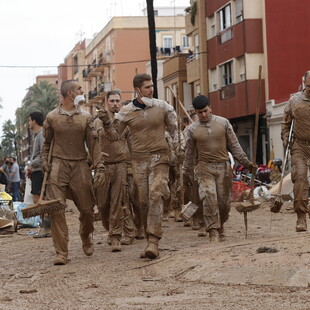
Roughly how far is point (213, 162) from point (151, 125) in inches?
70.0

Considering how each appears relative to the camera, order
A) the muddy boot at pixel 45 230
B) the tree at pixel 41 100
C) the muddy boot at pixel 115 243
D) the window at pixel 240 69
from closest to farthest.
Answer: the muddy boot at pixel 115 243
the muddy boot at pixel 45 230
the window at pixel 240 69
the tree at pixel 41 100

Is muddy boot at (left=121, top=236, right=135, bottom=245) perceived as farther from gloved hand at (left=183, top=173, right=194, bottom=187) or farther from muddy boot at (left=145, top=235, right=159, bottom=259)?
muddy boot at (left=145, top=235, right=159, bottom=259)

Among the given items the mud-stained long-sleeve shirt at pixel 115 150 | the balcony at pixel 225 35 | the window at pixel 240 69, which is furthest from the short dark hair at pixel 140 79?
the balcony at pixel 225 35

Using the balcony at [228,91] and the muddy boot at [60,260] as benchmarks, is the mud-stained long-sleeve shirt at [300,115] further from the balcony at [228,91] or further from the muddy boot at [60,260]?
the balcony at [228,91]

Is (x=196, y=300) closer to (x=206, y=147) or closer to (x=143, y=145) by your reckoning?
(x=143, y=145)

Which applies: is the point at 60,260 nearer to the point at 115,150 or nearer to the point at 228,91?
the point at 115,150

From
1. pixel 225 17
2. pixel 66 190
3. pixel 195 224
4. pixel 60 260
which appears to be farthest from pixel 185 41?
pixel 60 260

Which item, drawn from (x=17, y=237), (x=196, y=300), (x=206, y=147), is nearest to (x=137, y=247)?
(x=206, y=147)

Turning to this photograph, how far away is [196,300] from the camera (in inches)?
314

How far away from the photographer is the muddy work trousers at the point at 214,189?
12836mm

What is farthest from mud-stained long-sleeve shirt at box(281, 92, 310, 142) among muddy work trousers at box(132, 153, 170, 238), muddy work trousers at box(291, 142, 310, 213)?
muddy work trousers at box(132, 153, 170, 238)

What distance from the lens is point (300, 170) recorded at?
42.8ft

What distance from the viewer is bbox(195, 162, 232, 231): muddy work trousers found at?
42.1 ft

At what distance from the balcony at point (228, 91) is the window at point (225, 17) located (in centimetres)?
290
